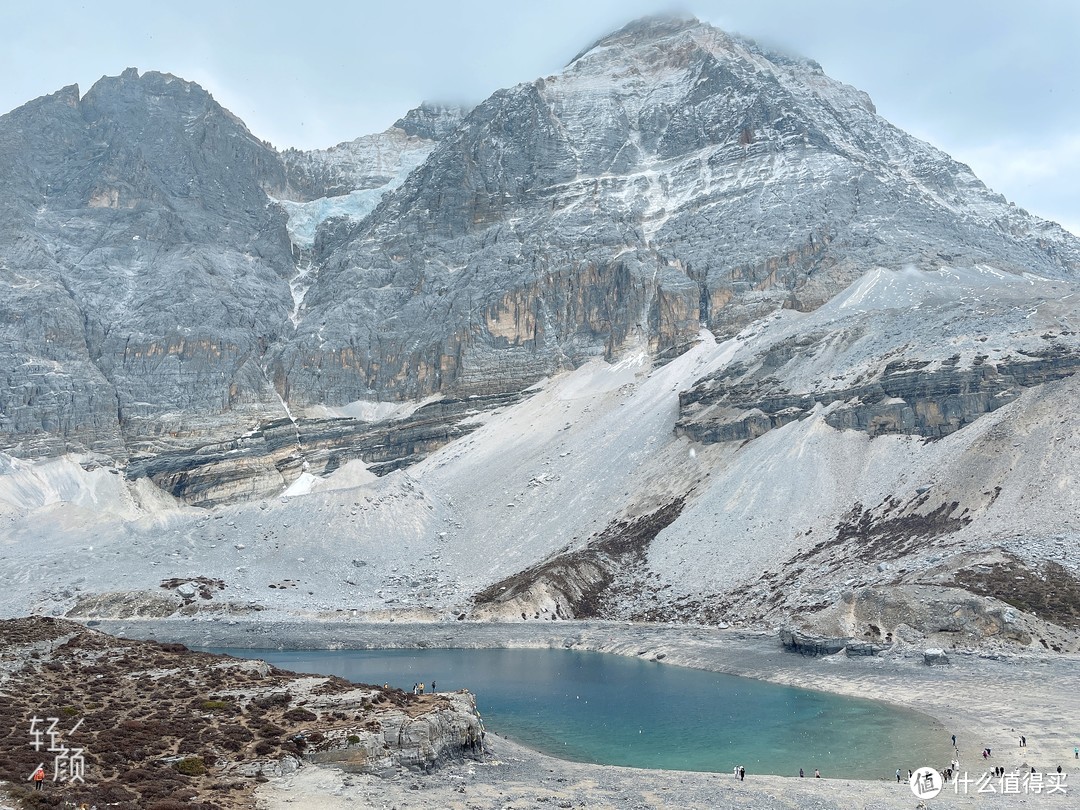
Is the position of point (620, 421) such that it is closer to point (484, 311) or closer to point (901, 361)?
point (901, 361)

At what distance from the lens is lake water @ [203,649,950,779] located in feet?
138

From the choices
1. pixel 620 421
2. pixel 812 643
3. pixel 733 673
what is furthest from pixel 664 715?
pixel 620 421

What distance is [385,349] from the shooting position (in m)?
188

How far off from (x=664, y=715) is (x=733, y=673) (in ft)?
44.4

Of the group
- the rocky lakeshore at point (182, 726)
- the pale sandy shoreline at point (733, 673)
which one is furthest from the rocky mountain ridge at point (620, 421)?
the rocky lakeshore at point (182, 726)

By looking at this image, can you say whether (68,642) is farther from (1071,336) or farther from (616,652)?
(1071,336)

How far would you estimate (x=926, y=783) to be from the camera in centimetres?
3503

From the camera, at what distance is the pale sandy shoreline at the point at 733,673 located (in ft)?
101

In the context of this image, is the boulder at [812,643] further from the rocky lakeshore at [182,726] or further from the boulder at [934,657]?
the rocky lakeshore at [182,726]

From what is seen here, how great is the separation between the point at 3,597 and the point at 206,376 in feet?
276

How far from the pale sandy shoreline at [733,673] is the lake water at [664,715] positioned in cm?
231

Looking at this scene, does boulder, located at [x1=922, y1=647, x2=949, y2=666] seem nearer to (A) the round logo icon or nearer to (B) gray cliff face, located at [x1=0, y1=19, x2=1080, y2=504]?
(A) the round logo icon

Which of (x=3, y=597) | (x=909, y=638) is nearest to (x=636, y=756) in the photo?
(x=909, y=638)

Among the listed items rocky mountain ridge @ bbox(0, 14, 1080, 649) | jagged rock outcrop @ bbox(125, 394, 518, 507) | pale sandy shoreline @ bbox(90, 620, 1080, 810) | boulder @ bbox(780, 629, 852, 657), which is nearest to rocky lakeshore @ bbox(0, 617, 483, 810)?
pale sandy shoreline @ bbox(90, 620, 1080, 810)
